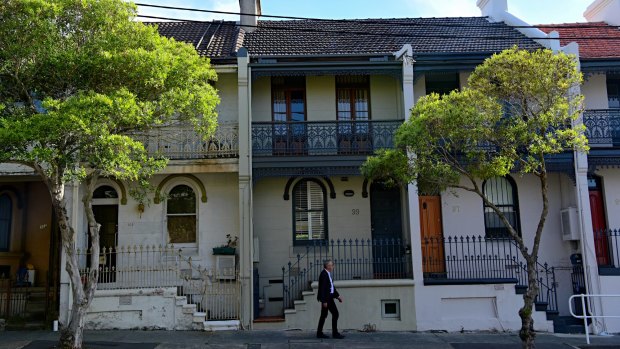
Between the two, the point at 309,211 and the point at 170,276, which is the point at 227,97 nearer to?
the point at 309,211

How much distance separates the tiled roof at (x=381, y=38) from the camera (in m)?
15.6

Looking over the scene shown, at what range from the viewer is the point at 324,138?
47.8ft

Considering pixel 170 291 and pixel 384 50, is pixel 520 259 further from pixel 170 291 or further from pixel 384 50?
pixel 170 291

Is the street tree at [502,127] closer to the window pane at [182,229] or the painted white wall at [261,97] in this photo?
the painted white wall at [261,97]

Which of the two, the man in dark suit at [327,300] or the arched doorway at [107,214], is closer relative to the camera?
the man in dark suit at [327,300]

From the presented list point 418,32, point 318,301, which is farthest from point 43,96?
point 418,32

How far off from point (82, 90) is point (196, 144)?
4595 millimetres

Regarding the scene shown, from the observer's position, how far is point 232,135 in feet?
46.6

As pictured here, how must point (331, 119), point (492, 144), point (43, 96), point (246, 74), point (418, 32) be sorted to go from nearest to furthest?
1. point (43, 96)
2. point (492, 144)
3. point (246, 74)
4. point (331, 119)
5. point (418, 32)

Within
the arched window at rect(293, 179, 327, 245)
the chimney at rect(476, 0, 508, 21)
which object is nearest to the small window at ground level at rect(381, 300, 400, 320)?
the arched window at rect(293, 179, 327, 245)

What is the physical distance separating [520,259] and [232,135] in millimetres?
8266

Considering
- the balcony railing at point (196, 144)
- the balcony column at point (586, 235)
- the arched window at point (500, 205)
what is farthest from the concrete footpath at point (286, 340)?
the balcony railing at point (196, 144)

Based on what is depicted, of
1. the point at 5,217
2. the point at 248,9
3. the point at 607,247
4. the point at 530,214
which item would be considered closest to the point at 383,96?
the point at 530,214

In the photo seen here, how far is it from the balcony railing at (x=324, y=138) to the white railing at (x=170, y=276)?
3460 millimetres
